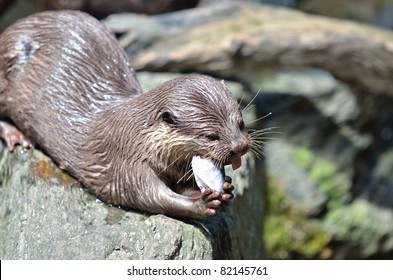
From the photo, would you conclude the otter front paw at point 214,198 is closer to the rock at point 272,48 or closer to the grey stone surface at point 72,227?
the grey stone surface at point 72,227

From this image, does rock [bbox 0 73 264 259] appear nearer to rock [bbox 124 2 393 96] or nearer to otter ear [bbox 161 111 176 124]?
otter ear [bbox 161 111 176 124]

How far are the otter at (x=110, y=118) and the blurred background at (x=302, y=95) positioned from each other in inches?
45.7

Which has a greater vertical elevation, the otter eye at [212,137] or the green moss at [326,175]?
the otter eye at [212,137]

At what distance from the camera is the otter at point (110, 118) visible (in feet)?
9.34

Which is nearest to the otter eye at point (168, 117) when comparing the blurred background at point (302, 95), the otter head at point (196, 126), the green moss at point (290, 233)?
the otter head at point (196, 126)

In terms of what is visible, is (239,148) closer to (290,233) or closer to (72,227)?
(72,227)

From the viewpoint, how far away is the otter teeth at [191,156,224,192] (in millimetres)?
2836

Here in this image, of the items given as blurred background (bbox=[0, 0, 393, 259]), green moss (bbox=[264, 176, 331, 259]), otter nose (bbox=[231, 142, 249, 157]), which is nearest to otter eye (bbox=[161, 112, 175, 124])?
otter nose (bbox=[231, 142, 249, 157])

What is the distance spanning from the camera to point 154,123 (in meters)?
2.96

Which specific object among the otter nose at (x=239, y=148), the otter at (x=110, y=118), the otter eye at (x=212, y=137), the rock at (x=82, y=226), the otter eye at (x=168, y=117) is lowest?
the rock at (x=82, y=226)

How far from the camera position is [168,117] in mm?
2895

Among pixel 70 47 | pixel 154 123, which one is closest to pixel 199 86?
pixel 154 123

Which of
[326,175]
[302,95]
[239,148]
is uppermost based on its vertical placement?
[239,148]

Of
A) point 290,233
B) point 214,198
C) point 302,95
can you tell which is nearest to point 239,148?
point 214,198
